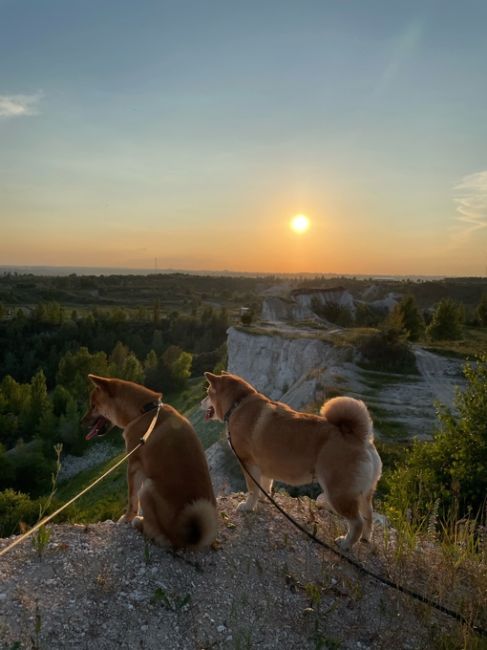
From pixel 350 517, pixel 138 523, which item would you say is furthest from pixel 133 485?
pixel 350 517

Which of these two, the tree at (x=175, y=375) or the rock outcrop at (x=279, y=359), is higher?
the rock outcrop at (x=279, y=359)

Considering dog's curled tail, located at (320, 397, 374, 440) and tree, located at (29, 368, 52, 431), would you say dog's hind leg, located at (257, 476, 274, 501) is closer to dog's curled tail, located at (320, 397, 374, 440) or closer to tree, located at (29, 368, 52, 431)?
dog's curled tail, located at (320, 397, 374, 440)

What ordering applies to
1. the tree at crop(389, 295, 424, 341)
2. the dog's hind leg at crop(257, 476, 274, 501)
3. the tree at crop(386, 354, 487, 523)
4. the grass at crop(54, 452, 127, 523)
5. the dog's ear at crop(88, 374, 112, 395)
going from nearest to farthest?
1. the dog's ear at crop(88, 374, 112, 395)
2. the dog's hind leg at crop(257, 476, 274, 501)
3. the tree at crop(386, 354, 487, 523)
4. the grass at crop(54, 452, 127, 523)
5. the tree at crop(389, 295, 424, 341)

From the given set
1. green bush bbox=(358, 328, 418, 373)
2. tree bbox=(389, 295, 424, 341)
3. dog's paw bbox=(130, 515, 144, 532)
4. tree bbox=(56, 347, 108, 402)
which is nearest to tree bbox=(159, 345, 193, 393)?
tree bbox=(56, 347, 108, 402)

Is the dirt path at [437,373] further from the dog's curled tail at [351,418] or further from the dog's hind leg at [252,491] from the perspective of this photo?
the dog's curled tail at [351,418]

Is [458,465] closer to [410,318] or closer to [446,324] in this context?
[446,324]

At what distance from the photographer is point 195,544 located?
17.4ft

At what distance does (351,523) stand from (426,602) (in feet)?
3.67

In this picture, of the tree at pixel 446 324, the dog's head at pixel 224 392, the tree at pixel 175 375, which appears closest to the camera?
the dog's head at pixel 224 392

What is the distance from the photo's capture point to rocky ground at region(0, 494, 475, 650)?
13.7 ft

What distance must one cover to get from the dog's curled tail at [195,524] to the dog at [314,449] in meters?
1.27

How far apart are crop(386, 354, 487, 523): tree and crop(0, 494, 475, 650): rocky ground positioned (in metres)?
2.67

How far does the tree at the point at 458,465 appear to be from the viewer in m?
8.12

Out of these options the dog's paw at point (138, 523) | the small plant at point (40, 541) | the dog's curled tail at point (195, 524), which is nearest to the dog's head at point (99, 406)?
the dog's paw at point (138, 523)
